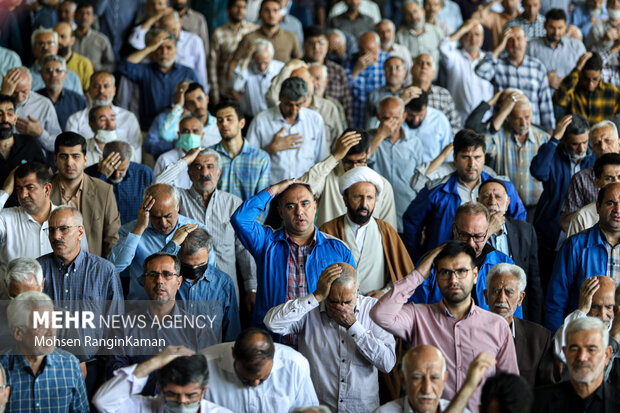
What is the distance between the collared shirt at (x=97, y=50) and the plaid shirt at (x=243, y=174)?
340 centimetres

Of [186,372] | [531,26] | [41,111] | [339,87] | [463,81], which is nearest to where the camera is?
[186,372]

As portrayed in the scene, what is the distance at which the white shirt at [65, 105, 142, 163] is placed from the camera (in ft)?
28.7

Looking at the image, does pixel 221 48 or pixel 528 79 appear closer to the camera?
pixel 528 79

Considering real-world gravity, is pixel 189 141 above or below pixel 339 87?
→ below

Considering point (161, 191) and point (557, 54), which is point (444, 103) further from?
point (161, 191)

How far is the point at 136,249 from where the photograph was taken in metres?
6.49

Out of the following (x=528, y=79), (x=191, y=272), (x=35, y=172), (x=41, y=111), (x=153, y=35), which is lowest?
(x=191, y=272)

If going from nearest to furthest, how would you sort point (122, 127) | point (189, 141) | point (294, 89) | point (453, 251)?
1. point (453, 251)
2. point (189, 141)
3. point (294, 89)
4. point (122, 127)

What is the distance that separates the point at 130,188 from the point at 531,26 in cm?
573

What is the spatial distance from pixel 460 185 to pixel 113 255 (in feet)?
8.16

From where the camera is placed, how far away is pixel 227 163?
773 centimetres

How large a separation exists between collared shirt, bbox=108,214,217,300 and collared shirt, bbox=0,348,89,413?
95 centimetres

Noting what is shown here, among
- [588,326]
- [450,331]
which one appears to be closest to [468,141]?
[450,331]

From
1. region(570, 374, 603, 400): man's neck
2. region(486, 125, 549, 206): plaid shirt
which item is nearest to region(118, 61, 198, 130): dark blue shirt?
region(486, 125, 549, 206): plaid shirt
